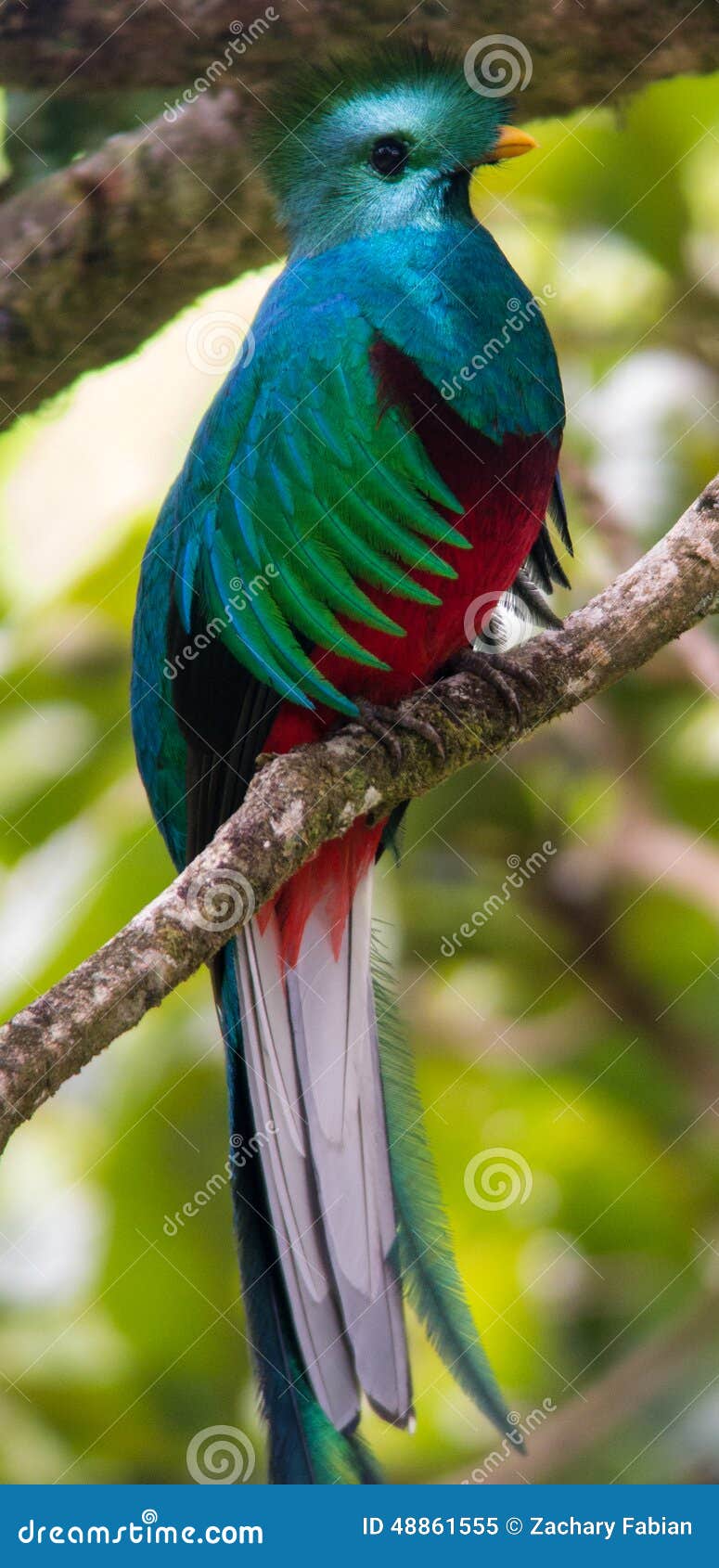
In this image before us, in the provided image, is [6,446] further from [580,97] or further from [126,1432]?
[126,1432]

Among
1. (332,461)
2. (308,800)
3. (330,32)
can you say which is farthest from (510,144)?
(308,800)

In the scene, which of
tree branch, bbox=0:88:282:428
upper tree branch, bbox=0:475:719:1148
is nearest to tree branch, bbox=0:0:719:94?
tree branch, bbox=0:88:282:428

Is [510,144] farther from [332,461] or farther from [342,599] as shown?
[342,599]

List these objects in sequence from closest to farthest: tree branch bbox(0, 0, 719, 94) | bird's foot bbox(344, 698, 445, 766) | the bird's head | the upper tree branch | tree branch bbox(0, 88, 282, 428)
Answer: the upper tree branch → bird's foot bbox(344, 698, 445, 766) → the bird's head → tree branch bbox(0, 0, 719, 94) → tree branch bbox(0, 88, 282, 428)

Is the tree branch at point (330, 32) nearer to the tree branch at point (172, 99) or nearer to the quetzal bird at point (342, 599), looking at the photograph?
the tree branch at point (172, 99)

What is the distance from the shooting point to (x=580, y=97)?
10.4 ft

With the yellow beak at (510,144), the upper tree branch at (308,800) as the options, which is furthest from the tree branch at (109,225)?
the upper tree branch at (308,800)

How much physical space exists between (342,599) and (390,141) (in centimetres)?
88

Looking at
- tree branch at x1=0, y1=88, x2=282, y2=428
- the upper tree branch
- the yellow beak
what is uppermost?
the yellow beak

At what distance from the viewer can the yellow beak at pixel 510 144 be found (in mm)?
2834

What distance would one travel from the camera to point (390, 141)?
9.16ft

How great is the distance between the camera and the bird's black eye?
2789 millimetres

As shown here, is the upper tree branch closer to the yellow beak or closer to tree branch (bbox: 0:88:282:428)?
the yellow beak

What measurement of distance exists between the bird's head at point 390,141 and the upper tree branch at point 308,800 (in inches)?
32.9
